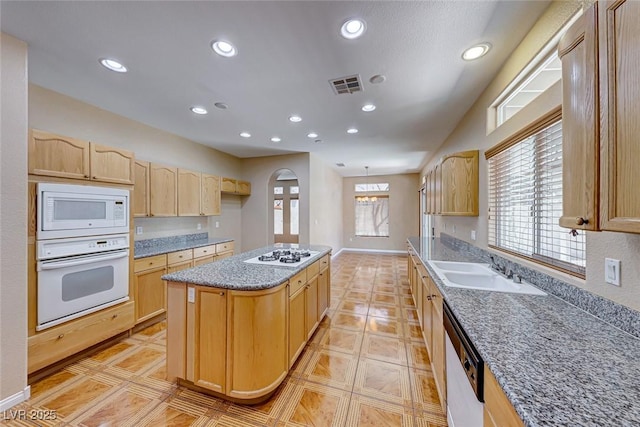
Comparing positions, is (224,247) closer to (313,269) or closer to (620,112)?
(313,269)

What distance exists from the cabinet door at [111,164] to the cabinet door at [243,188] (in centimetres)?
240

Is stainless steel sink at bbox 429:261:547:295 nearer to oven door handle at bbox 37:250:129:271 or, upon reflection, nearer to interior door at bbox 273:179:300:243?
oven door handle at bbox 37:250:129:271

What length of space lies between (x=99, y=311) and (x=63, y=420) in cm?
98

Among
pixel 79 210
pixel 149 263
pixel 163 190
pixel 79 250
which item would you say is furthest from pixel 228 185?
pixel 79 250

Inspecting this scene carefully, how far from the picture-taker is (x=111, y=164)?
2.48m

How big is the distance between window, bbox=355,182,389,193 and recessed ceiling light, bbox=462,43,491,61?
6095 mm

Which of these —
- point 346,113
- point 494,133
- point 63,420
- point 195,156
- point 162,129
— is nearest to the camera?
point 63,420

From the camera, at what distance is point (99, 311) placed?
2.36 meters

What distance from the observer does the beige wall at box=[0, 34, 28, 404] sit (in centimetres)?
165

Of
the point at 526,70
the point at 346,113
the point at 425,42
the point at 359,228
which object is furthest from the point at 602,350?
the point at 359,228

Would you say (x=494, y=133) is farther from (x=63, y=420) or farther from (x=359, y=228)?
(x=359, y=228)

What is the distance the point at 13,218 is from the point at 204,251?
2.21 meters

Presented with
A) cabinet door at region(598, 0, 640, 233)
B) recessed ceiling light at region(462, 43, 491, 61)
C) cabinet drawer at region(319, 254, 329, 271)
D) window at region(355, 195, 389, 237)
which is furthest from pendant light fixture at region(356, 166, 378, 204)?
cabinet door at region(598, 0, 640, 233)

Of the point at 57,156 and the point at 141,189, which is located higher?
the point at 57,156
